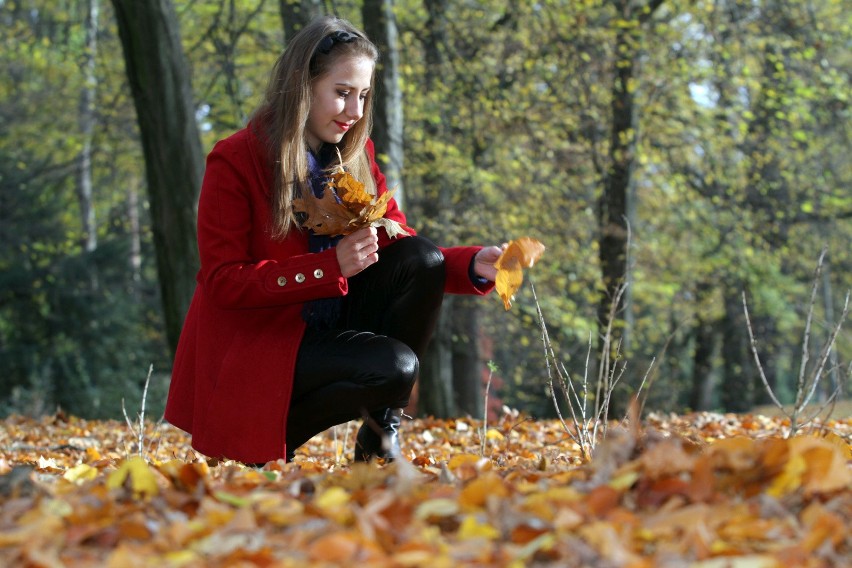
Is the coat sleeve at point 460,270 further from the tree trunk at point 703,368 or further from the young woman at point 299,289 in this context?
the tree trunk at point 703,368

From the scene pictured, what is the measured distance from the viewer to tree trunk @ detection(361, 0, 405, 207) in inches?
272

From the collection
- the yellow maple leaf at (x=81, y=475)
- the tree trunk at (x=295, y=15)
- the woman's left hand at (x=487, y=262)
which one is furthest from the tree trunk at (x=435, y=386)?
the yellow maple leaf at (x=81, y=475)

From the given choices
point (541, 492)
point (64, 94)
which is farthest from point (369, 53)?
point (64, 94)

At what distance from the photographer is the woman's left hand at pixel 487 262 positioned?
321cm

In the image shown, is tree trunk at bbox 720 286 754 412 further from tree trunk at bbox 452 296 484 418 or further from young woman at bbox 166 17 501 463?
young woman at bbox 166 17 501 463

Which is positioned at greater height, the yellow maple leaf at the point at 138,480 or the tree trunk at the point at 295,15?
the tree trunk at the point at 295,15

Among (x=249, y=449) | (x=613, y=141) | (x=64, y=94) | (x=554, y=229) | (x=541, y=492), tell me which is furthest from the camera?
(x=64, y=94)

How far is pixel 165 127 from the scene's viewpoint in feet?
19.2

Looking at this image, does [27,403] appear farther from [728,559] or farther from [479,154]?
[728,559]

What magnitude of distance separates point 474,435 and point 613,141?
4.45m

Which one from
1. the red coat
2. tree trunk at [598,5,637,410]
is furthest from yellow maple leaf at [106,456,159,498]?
tree trunk at [598,5,637,410]

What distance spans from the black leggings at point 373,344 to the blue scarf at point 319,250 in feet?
0.14

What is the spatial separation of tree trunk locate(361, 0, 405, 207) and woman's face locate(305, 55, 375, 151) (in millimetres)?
3454

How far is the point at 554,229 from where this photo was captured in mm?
9664
